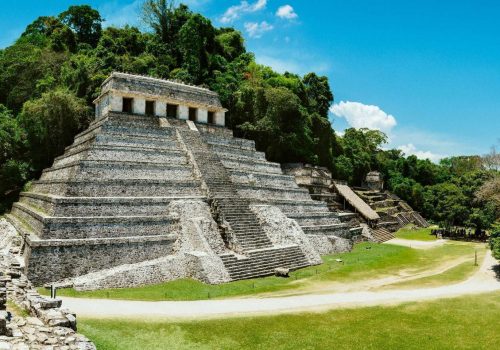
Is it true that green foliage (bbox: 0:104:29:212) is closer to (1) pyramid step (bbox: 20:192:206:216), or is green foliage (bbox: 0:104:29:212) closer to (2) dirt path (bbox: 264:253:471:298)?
(1) pyramid step (bbox: 20:192:206:216)

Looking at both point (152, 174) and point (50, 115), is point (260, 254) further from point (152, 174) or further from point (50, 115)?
point (50, 115)

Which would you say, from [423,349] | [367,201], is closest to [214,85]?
[367,201]

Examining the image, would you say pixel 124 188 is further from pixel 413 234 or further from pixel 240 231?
pixel 413 234

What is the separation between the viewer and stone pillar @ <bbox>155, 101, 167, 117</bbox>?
99.5ft

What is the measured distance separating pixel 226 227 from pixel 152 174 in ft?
17.3

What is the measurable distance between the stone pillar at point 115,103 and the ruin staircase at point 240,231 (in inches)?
215

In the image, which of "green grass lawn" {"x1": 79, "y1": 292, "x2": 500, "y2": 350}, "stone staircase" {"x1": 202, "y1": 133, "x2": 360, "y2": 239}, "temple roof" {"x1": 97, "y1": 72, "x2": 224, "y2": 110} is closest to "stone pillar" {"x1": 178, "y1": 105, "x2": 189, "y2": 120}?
"temple roof" {"x1": 97, "y1": 72, "x2": 224, "y2": 110}

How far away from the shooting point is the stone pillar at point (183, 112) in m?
31.5

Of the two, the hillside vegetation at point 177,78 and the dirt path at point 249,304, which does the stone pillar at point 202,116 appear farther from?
the dirt path at point 249,304

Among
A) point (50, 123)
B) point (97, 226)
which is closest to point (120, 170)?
point (97, 226)

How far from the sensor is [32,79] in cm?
4391

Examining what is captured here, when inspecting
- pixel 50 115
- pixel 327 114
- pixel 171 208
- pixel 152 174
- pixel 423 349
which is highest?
pixel 327 114

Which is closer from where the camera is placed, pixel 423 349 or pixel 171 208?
pixel 423 349

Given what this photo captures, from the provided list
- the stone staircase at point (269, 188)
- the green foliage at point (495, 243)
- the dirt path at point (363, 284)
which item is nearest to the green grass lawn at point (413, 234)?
the stone staircase at point (269, 188)
